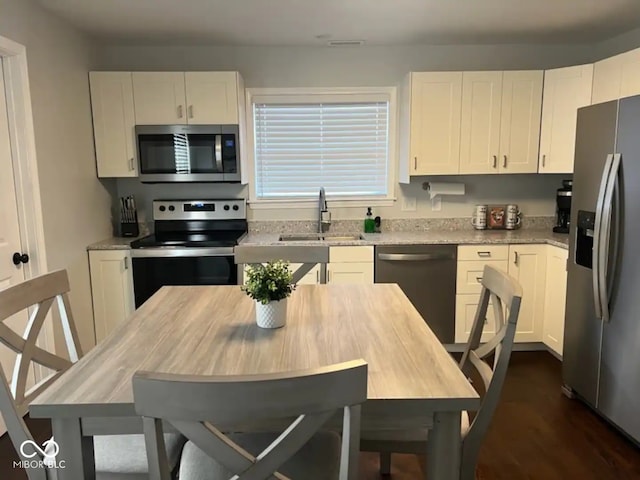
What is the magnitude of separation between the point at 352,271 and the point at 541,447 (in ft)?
5.15

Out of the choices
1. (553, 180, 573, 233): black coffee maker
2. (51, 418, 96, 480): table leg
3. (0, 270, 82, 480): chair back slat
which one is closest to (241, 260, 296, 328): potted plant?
(51, 418, 96, 480): table leg

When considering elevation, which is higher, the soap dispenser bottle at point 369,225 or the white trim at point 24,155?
the white trim at point 24,155

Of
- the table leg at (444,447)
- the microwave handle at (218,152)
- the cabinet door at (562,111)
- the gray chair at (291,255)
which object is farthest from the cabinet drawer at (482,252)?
the table leg at (444,447)

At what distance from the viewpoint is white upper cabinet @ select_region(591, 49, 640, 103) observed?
2.82 meters

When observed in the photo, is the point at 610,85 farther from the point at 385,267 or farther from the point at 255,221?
the point at 255,221

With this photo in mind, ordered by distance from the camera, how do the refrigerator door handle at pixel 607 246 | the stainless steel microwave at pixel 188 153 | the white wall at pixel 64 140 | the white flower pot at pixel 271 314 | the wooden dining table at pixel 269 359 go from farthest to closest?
1. the stainless steel microwave at pixel 188 153
2. the white wall at pixel 64 140
3. the refrigerator door handle at pixel 607 246
4. the white flower pot at pixel 271 314
5. the wooden dining table at pixel 269 359

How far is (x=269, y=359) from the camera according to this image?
53.6 inches

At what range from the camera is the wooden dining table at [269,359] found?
1129mm

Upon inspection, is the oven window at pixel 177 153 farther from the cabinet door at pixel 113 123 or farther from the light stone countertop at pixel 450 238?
the light stone countertop at pixel 450 238

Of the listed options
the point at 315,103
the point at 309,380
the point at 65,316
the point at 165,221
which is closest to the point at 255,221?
the point at 165,221

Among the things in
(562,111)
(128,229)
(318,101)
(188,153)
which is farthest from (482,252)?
(128,229)

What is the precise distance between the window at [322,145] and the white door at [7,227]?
5.74ft

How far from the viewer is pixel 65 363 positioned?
5.64 feet

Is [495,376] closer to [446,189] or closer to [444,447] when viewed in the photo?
[444,447]
